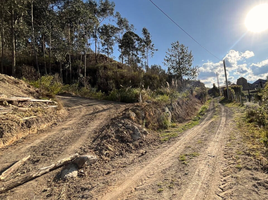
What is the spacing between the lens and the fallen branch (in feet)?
10.1

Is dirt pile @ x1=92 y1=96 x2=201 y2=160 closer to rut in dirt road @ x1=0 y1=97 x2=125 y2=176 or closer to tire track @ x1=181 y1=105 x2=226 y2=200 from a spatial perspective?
rut in dirt road @ x1=0 y1=97 x2=125 y2=176

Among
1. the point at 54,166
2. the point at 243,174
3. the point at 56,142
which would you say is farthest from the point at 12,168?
the point at 243,174

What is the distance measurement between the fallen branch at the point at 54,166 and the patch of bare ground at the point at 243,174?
2996 mm

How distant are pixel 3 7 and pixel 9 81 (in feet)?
33.6

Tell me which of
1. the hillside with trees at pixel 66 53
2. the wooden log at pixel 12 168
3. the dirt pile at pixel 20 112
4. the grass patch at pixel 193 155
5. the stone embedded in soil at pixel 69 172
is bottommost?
the grass patch at pixel 193 155

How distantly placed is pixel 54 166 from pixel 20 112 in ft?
9.82

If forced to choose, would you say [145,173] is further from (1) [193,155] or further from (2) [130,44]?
(2) [130,44]

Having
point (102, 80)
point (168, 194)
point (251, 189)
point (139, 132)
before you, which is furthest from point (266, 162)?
point (102, 80)

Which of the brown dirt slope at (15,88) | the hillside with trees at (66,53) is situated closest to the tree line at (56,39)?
the hillside with trees at (66,53)

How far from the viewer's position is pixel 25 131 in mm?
5262

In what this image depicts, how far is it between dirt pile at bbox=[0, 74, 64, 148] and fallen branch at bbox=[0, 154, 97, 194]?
6.16 ft

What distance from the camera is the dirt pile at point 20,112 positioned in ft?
15.6

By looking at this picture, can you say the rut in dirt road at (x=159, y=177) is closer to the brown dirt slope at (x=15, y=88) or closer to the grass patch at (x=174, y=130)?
the grass patch at (x=174, y=130)

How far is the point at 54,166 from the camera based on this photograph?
372 cm
